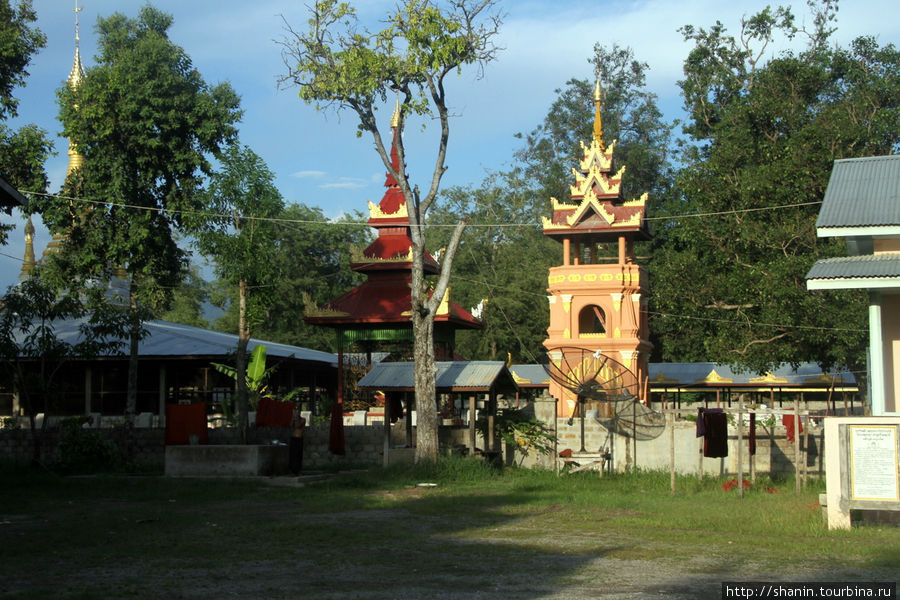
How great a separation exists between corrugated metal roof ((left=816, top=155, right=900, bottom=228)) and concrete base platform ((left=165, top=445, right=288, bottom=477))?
12381 mm

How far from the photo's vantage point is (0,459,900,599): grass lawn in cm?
966

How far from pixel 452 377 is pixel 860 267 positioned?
11.2 metres

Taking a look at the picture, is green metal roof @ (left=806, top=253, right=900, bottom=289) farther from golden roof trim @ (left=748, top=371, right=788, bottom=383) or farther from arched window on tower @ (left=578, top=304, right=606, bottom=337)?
golden roof trim @ (left=748, top=371, right=788, bottom=383)

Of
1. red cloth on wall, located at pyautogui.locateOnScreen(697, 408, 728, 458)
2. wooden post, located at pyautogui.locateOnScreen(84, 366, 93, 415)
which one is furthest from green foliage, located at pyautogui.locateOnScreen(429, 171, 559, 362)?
red cloth on wall, located at pyautogui.locateOnScreen(697, 408, 728, 458)

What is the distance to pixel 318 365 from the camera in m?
35.7

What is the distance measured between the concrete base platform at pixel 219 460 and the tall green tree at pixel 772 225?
1688cm

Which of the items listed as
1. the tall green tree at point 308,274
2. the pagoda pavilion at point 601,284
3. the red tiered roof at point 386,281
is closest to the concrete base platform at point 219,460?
the red tiered roof at point 386,281

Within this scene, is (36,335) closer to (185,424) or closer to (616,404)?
(185,424)

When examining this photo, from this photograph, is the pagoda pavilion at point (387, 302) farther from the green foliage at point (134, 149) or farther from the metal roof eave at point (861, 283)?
the metal roof eave at point (861, 283)

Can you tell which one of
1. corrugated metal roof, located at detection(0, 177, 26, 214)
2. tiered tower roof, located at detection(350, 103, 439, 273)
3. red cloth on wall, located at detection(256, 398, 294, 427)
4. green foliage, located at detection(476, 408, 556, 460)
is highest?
tiered tower roof, located at detection(350, 103, 439, 273)

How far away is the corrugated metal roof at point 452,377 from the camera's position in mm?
23438

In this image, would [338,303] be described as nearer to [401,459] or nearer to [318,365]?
[318,365]

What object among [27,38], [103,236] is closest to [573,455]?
[103,236]

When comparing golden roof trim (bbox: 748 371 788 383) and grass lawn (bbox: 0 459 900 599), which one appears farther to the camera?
golden roof trim (bbox: 748 371 788 383)
